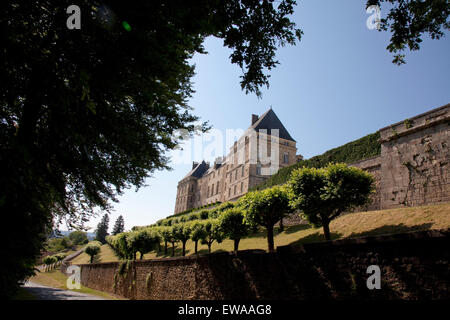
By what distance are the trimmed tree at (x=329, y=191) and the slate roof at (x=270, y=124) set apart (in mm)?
30128

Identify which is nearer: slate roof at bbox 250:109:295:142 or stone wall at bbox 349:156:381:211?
stone wall at bbox 349:156:381:211

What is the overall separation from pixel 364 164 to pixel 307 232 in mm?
6078

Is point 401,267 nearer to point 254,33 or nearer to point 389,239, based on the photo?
point 389,239

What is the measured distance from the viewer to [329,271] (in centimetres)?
634

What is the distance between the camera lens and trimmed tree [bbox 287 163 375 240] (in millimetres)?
12328

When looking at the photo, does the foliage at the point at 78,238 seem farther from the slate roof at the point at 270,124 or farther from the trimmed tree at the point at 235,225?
the trimmed tree at the point at 235,225

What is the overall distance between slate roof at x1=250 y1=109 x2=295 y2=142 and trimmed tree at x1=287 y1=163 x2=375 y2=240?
30128 millimetres

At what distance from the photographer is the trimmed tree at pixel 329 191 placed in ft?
40.4

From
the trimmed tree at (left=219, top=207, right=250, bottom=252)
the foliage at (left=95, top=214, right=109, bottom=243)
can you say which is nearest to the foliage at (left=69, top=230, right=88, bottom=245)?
the foliage at (left=95, top=214, right=109, bottom=243)

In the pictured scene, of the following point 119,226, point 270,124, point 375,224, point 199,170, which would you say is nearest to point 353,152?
point 375,224

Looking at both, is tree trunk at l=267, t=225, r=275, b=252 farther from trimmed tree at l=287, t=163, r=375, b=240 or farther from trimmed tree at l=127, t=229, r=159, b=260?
trimmed tree at l=127, t=229, r=159, b=260
